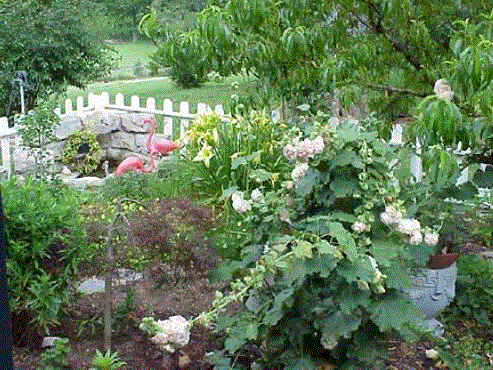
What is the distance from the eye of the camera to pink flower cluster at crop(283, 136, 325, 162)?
3.18m

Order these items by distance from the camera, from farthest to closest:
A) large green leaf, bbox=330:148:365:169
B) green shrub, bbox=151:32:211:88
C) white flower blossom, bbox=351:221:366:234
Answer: green shrub, bbox=151:32:211:88 → large green leaf, bbox=330:148:365:169 → white flower blossom, bbox=351:221:366:234

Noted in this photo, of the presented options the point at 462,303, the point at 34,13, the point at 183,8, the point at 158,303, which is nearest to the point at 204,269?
the point at 158,303

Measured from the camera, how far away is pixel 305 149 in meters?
3.19

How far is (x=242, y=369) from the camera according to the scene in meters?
3.35

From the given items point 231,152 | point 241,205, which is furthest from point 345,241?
point 231,152

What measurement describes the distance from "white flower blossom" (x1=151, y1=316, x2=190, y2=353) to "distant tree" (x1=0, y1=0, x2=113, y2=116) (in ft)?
24.6

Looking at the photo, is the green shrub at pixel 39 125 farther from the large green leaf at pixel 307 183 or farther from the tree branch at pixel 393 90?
the large green leaf at pixel 307 183

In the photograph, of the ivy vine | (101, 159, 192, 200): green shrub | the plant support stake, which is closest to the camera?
the plant support stake

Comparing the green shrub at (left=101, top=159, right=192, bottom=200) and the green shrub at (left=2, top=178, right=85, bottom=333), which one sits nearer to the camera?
the green shrub at (left=2, top=178, right=85, bottom=333)

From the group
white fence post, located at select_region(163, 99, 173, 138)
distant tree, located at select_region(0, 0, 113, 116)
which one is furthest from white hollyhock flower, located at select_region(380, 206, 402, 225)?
distant tree, located at select_region(0, 0, 113, 116)

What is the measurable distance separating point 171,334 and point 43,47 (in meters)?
7.88

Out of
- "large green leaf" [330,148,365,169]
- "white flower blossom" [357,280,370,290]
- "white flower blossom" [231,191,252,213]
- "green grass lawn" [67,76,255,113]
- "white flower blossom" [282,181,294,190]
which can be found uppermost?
"large green leaf" [330,148,365,169]

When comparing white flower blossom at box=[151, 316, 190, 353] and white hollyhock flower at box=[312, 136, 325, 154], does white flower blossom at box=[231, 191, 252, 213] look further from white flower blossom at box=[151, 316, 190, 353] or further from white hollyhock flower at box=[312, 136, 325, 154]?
white flower blossom at box=[151, 316, 190, 353]

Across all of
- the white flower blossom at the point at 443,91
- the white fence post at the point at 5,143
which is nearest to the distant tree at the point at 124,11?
the white fence post at the point at 5,143
